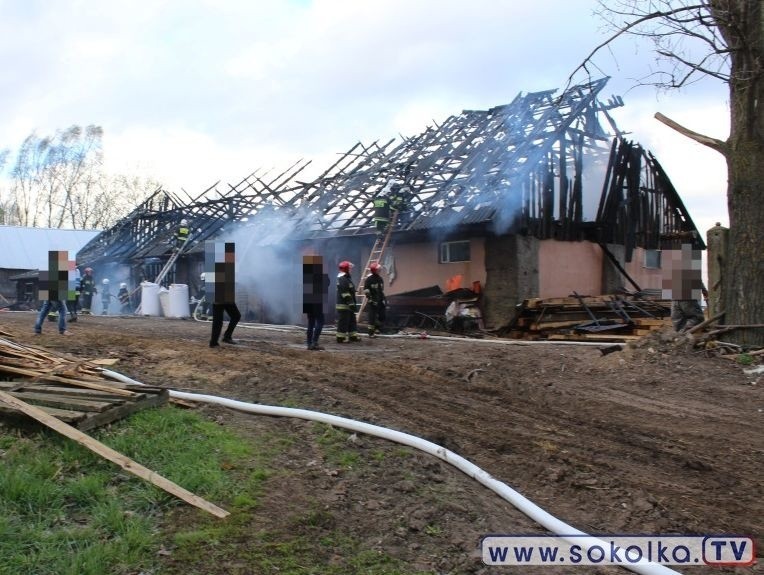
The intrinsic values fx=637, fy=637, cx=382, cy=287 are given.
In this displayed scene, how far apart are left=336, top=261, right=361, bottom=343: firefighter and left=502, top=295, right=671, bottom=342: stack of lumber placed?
485cm

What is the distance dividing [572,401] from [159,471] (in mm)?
4644

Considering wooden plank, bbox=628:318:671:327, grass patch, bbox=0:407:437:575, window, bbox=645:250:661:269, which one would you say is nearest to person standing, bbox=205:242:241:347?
grass patch, bbox=0:407:437:575

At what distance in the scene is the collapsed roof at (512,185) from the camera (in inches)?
648

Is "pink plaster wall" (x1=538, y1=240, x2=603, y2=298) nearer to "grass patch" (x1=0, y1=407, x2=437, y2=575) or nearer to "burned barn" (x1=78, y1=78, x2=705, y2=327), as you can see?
"burned barn" (x1=78, y1=78, x2=705, y2=327)

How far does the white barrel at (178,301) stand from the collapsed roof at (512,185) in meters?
2.51

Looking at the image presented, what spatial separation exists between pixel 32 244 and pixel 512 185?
35307 millimetres

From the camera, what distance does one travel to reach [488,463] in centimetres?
482

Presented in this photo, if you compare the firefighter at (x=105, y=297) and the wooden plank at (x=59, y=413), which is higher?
the firefighter at (x=105, y=297)

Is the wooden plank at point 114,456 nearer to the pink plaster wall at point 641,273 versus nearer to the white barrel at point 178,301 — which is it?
the white barrel at point 178,301

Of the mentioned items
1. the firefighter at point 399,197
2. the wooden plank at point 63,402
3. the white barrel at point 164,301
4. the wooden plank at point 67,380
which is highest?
the firefighter at point 399,197

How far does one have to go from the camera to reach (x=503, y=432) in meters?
5.59

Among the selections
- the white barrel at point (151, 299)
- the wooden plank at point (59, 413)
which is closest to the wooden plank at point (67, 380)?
the wooden plank at point (59, 413)

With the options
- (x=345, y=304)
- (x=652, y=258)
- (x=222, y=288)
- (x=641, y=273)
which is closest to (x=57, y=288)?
(x=222, y=288)

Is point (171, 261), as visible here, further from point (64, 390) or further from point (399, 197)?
point (64, 390)
